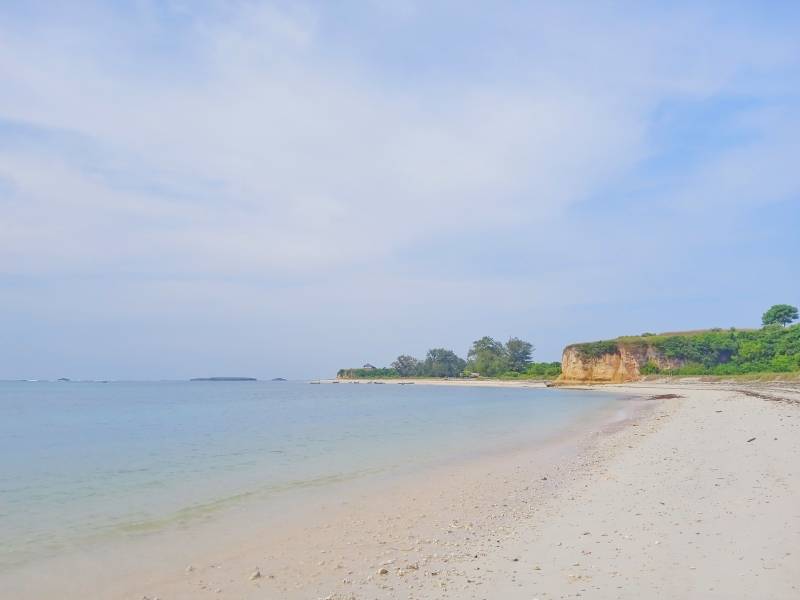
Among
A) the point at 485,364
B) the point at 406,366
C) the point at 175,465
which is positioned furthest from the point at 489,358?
the point at 175,465

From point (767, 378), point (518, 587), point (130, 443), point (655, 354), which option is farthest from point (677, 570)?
point (655, 354)

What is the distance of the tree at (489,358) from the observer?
144 m

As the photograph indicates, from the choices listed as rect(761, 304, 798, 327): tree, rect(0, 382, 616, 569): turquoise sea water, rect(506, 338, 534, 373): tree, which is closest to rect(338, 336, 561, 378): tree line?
rect(506, 338, 534, 373): tree

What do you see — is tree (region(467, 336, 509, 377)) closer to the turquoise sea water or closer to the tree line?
the tree line

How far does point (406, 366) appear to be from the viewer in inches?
7416

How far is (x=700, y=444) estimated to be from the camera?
1515cm

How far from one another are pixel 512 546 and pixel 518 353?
459 feet

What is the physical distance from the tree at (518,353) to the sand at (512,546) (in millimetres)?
132159

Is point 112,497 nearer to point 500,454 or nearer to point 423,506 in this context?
point 423,506

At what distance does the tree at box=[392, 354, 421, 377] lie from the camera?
185 metres

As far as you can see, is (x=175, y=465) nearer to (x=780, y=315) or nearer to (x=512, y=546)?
(x=512, y=546)

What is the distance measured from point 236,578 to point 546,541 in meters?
3.59

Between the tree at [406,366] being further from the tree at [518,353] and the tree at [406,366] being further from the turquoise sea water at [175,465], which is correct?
the turquoise sea water at [175,465]

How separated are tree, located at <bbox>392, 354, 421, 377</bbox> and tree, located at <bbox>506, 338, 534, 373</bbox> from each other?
147 feet
